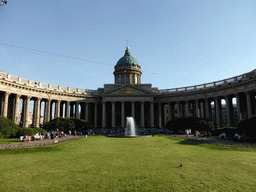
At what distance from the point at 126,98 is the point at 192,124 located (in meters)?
25.9

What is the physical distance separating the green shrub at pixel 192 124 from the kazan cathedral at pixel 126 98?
9.83 m

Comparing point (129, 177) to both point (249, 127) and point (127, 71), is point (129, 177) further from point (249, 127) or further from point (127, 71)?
point (127, 71)

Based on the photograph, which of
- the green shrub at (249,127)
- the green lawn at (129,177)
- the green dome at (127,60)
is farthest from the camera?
the green dome at (127,60)

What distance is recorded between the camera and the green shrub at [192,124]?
128ft

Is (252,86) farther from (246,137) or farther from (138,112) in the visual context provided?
(138,112)

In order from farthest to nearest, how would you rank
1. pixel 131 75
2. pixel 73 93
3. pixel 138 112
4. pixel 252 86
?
1. pixel 131 75
2. pixel 138 112
3. pixel 73 93
4. pixel 252 86

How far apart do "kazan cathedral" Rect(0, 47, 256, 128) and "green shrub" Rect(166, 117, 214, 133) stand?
983 centimetres

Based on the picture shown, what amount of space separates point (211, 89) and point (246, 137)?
2722 centimetres

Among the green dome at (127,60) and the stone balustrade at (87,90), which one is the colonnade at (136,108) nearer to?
the stone balustrade at (87,90)

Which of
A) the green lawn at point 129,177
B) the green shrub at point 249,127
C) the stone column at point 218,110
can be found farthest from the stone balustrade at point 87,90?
the green lawn at point 129,177

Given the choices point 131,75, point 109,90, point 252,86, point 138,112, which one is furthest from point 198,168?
point 131,75

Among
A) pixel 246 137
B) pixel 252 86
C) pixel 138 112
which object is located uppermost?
pixel 252 86

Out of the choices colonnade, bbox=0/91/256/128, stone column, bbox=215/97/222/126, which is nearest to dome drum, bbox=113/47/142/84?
colonnade, bbox=0/91/256/128

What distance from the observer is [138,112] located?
2717 inches
